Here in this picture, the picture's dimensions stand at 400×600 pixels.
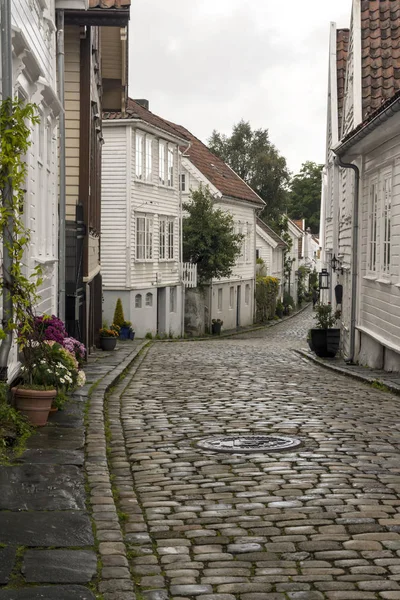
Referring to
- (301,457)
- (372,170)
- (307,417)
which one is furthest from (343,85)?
(301,457)

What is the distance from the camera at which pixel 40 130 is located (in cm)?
1357

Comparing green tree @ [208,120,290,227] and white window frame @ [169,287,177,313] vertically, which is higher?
green tree @ [208,120,290,227]

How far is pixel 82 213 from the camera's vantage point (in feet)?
59.0

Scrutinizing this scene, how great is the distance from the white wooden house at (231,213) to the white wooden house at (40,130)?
28.9 metres

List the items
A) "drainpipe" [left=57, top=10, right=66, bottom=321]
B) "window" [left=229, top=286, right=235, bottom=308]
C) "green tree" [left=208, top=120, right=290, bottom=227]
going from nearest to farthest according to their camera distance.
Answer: "drainpipe" [left=57, top=10, right=66, bottom=321], "window" [left=229, top=286, right=235, bottom=308], "green tree" [left=208, top=120, right=290, bottom=227]

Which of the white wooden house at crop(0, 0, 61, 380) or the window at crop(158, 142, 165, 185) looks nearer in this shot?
the white wooden house at crop(0, 0, 61, 380)

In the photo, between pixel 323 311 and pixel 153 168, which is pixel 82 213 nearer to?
pixel 323 311

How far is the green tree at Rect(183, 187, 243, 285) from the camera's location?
4291 centimetres

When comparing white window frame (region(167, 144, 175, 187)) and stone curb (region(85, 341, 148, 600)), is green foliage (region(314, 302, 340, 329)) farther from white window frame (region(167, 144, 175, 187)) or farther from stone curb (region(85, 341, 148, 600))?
white window frame (region(167, 144, 175, 187))

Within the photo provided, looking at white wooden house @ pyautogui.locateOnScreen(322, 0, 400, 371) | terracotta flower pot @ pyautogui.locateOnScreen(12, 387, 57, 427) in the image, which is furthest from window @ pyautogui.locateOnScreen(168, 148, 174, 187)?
terracotta flower pot @ pyautogui.locateOnScreen(12, 387, 57, 427)

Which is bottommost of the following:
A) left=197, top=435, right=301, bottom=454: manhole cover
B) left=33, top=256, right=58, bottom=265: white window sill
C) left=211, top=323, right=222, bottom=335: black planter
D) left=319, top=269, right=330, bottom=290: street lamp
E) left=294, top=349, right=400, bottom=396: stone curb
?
left=211, top=323, right=222, bottom=335: black planter

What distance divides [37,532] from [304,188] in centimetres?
10590

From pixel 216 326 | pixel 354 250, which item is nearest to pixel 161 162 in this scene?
pixel 216 326

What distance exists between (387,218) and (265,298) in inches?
1691
